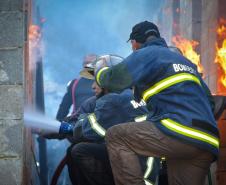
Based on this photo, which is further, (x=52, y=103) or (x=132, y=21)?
(x=132, y=21)

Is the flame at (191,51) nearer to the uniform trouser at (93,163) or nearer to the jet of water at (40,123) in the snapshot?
the jet of water at (40,123)

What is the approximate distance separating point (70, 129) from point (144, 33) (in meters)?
1.67

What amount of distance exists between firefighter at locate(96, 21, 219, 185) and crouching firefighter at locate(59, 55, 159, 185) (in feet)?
3.24

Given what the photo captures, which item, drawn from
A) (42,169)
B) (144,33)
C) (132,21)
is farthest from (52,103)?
(144,33)

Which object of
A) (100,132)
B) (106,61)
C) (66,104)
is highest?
(106,61)

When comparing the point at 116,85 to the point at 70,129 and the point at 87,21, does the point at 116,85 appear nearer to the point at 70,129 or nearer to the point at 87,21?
the point at 70,129

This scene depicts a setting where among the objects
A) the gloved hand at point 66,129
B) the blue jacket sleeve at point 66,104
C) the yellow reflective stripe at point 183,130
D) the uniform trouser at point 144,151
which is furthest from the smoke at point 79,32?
the yellow reflective stripe at point 183,130

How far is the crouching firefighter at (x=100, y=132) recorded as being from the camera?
4855 millimetres

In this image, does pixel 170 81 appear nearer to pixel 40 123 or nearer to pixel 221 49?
pixel 40 123

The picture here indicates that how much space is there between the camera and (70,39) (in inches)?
Result: 613

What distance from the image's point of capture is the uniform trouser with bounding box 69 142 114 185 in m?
5.02

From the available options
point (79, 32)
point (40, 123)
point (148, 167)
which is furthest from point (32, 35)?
point (79, 32)

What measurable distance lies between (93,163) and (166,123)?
169 centimetres

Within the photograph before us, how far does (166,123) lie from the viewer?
3602 mm
